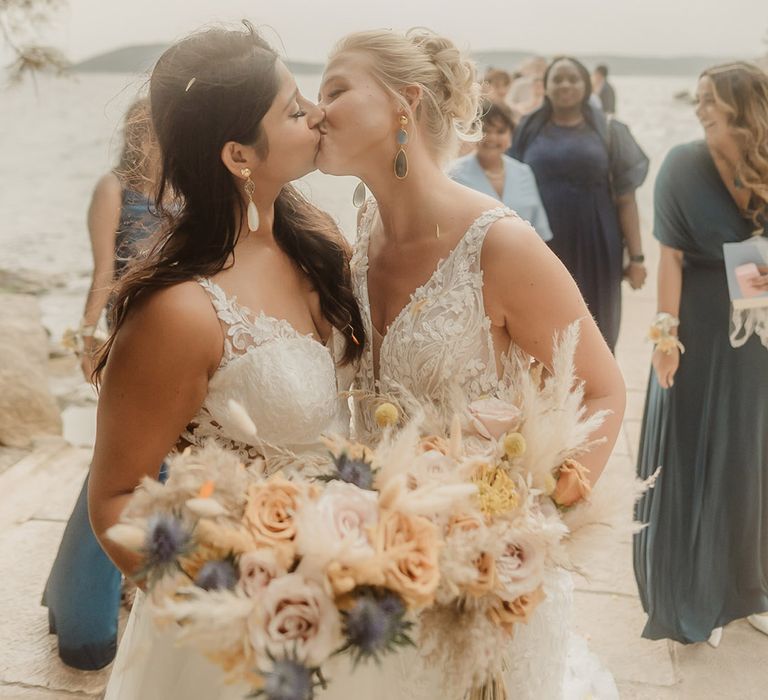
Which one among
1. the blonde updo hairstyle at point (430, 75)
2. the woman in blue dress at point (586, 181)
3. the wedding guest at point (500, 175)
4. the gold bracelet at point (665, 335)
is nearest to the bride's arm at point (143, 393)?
the blonde updo hairstyle at point (430, 75)

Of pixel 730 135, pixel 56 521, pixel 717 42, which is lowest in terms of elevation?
pixel 56 521

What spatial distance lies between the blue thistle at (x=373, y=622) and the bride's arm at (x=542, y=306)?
0.76m

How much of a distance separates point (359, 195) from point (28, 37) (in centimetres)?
355

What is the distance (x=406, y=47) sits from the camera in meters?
1.83

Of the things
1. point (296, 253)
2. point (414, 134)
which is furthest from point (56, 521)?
point (414, 134)

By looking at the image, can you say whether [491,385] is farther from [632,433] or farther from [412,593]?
[632,433]

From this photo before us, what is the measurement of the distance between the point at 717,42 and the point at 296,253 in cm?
760

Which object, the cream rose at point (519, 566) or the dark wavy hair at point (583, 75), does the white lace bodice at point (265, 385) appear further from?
the dark wavy hair at point (583, 75)

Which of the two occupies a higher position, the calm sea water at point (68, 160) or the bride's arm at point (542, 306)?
the bride's arm at point (542, 306)

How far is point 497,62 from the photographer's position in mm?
9055

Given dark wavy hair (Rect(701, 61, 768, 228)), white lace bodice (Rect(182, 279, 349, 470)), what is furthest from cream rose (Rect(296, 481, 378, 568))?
dark wavy hair (Rect(701, 61, 768, 228))

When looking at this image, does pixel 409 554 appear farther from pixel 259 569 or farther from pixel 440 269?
pixel 440 269

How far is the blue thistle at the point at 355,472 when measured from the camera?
98 cm

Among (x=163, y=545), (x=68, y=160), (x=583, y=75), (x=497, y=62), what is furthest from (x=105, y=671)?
(x=68, y=160)
